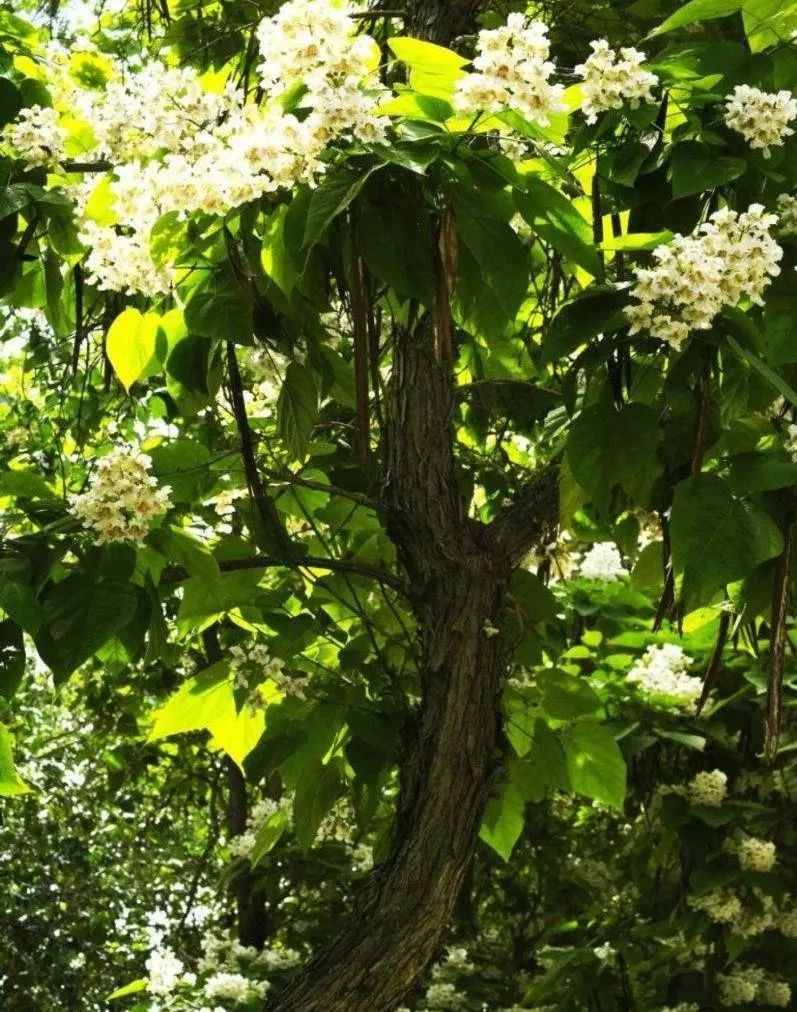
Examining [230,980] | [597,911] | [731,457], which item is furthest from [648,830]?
[731,457]

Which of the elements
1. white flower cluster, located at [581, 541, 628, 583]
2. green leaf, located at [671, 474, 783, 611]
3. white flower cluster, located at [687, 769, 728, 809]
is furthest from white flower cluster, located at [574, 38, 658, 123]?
white flower cluster, located at [581, 541, 628, 583]

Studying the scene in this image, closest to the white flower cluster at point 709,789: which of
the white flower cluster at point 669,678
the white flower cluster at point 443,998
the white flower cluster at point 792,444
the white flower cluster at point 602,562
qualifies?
the white flower cluster at point 669,678

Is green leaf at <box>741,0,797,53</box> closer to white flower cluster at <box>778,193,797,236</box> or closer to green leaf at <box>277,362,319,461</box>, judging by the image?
white flower cluster at <box>778,193,797,236</box>

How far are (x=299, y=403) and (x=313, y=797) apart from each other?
599 millimetres

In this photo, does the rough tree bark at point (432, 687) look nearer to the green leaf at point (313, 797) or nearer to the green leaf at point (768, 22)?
the green leaf at point (313, 797)

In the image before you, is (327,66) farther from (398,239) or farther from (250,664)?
(250,664)

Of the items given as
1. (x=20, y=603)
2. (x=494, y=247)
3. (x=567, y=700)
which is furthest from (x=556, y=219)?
(x=567, y=700)

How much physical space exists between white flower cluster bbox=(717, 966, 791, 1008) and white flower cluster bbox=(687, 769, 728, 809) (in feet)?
1.30

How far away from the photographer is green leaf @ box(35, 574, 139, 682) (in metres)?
1.53

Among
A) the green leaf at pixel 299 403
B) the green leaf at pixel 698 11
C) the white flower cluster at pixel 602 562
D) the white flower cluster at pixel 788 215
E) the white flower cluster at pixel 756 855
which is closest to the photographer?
the green leaf at pixel 698 11

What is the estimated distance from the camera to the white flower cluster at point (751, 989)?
3.02m

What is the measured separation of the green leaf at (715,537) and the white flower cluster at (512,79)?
16.1 inches

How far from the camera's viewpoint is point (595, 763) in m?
2.12

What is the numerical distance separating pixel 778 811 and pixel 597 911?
0.46 m
